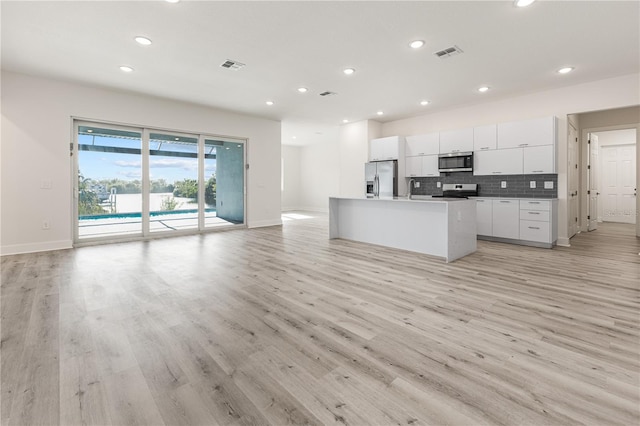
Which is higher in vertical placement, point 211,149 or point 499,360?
point 211,149

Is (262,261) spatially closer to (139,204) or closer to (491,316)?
(491,316)

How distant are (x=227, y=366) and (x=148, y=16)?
3495mm

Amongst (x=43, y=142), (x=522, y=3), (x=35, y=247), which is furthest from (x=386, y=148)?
(x=35, y=247)

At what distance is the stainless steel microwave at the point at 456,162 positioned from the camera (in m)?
6.12

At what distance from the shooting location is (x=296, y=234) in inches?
263

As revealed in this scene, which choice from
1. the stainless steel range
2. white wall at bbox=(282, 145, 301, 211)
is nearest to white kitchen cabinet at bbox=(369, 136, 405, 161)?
the stainless steel range

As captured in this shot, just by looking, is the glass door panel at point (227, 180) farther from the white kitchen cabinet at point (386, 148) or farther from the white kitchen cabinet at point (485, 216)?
the white kitchen cabinet at point (485, 216)

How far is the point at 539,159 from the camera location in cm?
533

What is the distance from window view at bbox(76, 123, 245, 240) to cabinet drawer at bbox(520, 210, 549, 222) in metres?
6.06

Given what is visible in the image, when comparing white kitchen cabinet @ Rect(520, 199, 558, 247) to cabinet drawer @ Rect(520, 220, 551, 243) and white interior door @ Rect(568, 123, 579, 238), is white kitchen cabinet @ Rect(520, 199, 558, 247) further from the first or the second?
white interior door @ Rect(568, 123, 579, 238)

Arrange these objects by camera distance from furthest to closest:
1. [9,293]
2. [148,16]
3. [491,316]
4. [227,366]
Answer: [148,16] → [9,293] → [491,316] → [227,366]

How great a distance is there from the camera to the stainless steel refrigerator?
718cm

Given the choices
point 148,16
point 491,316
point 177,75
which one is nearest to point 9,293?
point 148,16

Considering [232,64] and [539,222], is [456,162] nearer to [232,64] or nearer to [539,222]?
[539,222]
